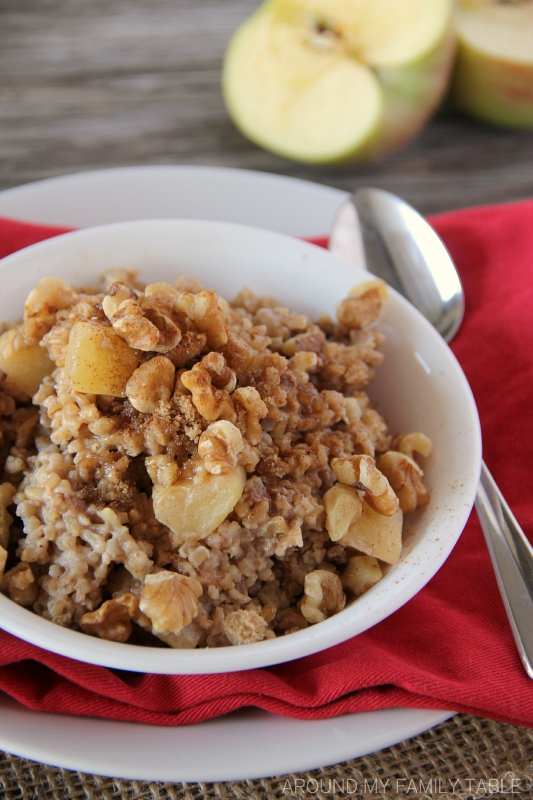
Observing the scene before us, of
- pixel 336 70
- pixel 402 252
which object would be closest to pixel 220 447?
pixel 402 252

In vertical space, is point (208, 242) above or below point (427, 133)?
above

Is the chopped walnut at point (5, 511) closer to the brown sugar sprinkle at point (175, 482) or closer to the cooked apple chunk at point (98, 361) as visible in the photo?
the brown sugar sprinkle at point (175, 482)

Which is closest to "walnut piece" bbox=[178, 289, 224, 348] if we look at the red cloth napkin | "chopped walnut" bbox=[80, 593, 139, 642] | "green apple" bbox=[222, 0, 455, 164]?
"chopped walnut" bbox=[80, 593, 139, 642]

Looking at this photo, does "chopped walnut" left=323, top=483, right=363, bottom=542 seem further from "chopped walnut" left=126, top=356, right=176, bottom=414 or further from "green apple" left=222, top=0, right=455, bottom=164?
"green apple" left=222, top=0, right=455, bottom=164

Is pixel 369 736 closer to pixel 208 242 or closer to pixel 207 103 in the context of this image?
pixel 208 242

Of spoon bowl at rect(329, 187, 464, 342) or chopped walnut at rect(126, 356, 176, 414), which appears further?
spoon bowl at rect(329, 187, 464, 342)

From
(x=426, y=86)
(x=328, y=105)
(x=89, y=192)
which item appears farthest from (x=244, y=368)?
(x=426, y=86)

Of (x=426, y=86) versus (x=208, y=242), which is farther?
(x=426, y=86)
